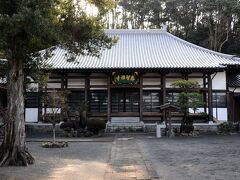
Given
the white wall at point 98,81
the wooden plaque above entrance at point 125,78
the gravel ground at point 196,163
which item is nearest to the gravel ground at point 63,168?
the gravel ground at point 196,163

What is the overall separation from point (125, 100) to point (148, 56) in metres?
3.84

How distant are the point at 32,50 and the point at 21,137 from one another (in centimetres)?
271

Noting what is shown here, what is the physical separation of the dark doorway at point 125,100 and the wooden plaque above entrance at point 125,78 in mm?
1580

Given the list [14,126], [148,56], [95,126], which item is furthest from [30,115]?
[14,126]

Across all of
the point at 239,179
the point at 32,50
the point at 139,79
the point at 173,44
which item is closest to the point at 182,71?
the point at 139,79

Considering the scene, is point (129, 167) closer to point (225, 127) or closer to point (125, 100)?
point (225, 127)

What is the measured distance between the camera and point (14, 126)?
1091 centimetres

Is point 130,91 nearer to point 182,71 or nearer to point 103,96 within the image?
point 103,96

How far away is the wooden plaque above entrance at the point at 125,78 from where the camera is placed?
25906mm

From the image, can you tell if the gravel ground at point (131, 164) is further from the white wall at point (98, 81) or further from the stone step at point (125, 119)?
the white wall at point (98, 81)

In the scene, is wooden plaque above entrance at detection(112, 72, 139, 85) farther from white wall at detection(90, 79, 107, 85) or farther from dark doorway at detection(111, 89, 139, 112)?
dark doorway at detection(111, 89, 139, 112)

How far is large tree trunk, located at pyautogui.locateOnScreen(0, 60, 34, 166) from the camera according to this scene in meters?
10.7

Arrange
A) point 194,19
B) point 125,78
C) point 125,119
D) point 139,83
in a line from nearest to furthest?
point 125,78 → point 139,83 → point 125,119 → point 194,19

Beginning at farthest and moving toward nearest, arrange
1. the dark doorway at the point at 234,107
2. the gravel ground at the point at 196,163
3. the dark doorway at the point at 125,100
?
the dark doorway at the point at 125,100 → the dark doorway at the point at 234,107 → the gravel ground at the point at 196,163
